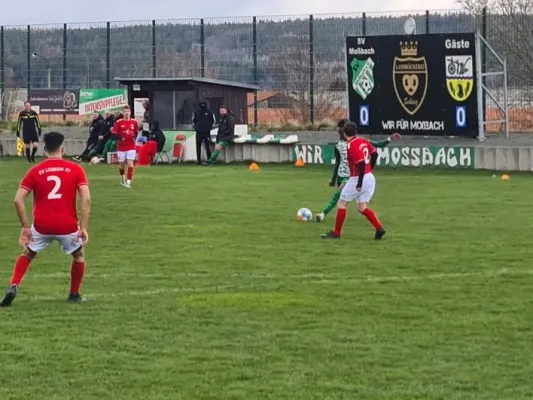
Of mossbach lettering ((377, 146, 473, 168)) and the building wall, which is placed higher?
the building wall

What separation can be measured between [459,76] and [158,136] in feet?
31.4

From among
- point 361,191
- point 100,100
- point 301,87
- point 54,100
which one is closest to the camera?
point 361,191

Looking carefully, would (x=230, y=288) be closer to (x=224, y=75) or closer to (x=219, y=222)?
(x=219, y=222)

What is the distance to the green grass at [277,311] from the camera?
26.8 ft

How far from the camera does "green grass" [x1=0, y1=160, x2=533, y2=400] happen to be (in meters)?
8.18

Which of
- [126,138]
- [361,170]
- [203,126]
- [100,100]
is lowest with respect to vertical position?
[361,170]

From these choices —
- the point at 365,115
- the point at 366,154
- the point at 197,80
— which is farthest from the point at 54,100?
the point at 366,154

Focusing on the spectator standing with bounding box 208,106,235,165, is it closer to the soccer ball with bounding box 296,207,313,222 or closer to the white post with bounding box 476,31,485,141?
the white post with bounding box 476,31,485,141

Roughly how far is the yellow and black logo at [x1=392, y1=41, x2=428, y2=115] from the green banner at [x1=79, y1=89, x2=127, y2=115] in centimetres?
1366

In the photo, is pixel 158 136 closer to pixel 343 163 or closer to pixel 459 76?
pixel 459 76

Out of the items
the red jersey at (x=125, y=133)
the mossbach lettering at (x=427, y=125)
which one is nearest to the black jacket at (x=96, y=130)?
the mossbach lettering at (x=427, y=125)

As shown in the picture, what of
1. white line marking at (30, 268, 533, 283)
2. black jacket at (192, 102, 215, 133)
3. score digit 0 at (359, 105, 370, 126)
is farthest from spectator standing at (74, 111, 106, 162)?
white line marking at (30, 268, 533, 283)

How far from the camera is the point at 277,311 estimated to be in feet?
35.8

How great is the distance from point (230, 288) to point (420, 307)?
2.20m
